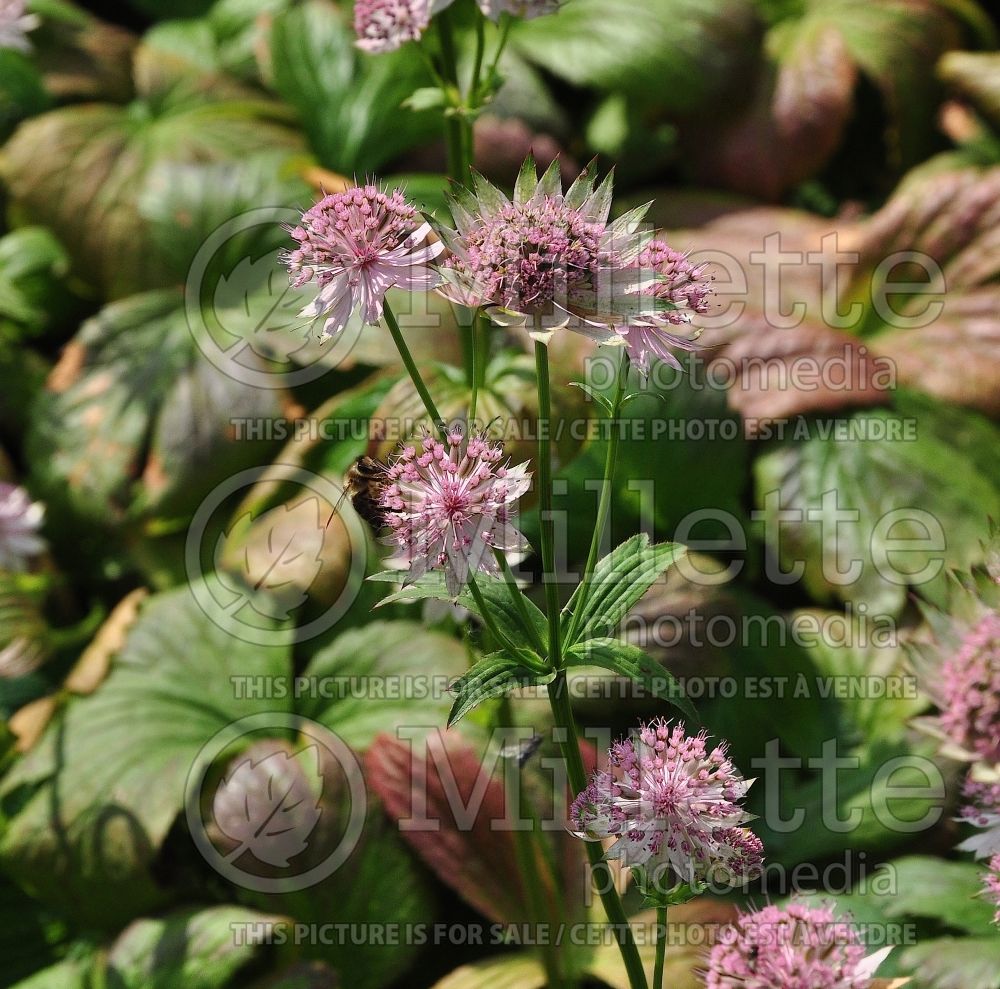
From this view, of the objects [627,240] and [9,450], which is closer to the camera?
[627,240]

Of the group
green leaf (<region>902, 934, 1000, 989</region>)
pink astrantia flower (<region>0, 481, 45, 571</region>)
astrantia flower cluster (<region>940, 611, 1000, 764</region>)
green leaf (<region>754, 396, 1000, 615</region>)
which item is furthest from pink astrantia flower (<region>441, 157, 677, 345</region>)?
pink astrantia flower (<region>0, 481, 45, 571</region>)

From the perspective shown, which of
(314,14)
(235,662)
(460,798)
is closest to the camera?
(460,798)

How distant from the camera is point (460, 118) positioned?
1.41 meters

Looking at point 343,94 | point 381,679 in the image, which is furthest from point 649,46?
point 381,679

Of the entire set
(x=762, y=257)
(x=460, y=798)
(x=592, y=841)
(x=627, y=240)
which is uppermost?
(x=627, y=240)

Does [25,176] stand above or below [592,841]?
above

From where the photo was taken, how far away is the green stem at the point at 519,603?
3.20ft

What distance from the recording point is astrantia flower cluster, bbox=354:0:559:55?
1274 mm

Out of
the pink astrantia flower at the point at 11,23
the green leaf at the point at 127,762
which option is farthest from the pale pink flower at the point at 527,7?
the pink astrantia flower at the point at 11,23

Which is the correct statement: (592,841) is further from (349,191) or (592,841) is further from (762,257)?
(762,257)

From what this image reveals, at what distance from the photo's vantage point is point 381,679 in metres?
1.87

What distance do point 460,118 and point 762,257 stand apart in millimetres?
1263

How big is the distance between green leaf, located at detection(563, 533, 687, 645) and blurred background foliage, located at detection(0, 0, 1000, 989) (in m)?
0.41

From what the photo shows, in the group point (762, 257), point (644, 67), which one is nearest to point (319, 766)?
point (762, 257)
